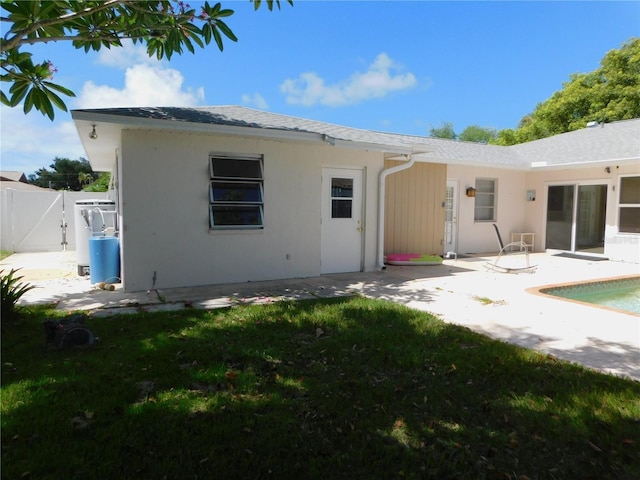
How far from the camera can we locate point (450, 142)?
15.4m

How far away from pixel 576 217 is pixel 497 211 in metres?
2.35

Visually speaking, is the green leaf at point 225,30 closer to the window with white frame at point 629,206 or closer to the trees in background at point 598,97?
the window with white frame at point 629,206

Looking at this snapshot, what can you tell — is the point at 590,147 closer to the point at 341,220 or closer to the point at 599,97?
the point at 341,220

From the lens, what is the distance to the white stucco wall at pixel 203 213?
23.3ft

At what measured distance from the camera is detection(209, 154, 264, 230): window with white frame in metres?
7.71

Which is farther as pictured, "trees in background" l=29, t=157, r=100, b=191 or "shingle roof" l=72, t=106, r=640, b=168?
"trees in background" l=29, t=157, r=100, b=191

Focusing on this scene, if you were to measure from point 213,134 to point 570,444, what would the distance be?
6.83 m

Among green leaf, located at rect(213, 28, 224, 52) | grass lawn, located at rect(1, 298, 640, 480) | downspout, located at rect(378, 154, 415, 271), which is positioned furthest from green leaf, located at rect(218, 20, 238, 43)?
downspout, located at rect(378, 154, 415, 271)

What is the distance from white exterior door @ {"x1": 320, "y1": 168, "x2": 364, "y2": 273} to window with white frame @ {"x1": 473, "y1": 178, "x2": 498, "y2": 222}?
20.0ft

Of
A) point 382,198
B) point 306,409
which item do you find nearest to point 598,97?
point 382,198

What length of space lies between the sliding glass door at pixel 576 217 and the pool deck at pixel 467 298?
2.31 meters

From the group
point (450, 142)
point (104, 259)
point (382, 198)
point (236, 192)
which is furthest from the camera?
point (450, 142)

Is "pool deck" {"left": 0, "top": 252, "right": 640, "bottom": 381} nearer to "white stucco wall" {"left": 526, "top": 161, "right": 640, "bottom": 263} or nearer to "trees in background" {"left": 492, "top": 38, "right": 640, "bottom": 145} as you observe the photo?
"white stucco wall" {"left": 526, "top": 161, "right": 640, "bottom": 263}

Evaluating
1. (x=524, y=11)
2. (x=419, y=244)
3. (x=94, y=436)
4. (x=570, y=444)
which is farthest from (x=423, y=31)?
(x=94, y=436)
